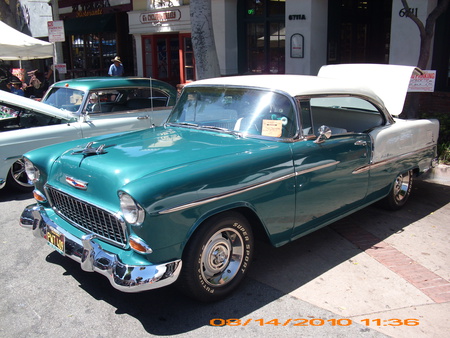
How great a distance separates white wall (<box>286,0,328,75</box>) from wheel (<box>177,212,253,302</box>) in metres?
8.66

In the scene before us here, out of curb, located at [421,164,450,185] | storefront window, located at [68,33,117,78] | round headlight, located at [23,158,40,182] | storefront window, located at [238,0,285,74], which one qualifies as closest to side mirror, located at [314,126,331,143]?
round headlight, located at [23,158,40,182]

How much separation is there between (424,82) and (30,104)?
5.55 meters

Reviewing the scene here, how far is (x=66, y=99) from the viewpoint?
730 cm

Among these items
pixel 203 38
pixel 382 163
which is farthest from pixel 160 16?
pixel 382 163

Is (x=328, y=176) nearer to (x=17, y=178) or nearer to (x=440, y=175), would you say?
(x=440, y=175)

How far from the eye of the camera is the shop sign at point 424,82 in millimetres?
6348

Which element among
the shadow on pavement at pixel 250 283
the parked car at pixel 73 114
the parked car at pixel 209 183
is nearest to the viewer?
the parked car at pixel 209 183

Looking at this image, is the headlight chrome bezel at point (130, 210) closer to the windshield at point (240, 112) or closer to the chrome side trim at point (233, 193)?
the chrome side trim at point (233, 193)

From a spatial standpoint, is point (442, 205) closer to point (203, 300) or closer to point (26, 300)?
point (203, 300)

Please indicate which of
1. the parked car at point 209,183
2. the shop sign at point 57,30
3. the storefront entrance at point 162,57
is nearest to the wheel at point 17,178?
the parked car at point 209,183

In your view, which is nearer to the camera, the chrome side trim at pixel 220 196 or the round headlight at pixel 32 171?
the chrome side trim at pixel 220 196

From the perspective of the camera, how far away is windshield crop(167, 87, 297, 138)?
13.6 ft

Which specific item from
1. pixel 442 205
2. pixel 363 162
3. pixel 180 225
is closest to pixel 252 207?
pixel 180 225
